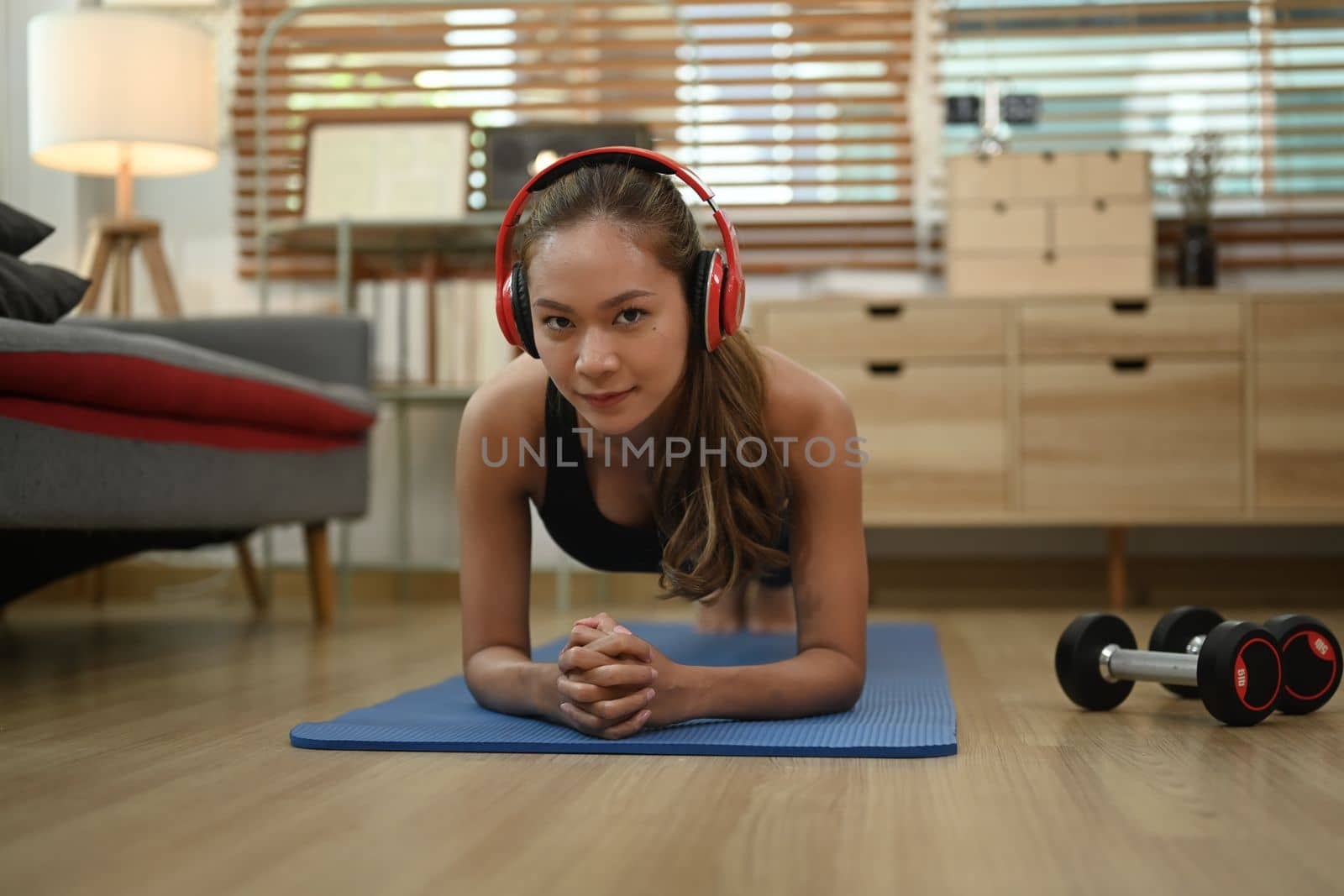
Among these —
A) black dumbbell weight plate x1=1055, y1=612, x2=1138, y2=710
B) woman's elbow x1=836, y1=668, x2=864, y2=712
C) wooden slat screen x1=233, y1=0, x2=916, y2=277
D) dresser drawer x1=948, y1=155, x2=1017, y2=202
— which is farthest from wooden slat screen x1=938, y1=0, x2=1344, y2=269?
woman's elbow x1=836, y1=668, x2=864, y2=712

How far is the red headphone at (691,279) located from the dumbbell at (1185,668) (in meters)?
0.57

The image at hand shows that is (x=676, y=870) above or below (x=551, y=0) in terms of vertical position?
below

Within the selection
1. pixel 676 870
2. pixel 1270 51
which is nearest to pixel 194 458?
pixel 676 870

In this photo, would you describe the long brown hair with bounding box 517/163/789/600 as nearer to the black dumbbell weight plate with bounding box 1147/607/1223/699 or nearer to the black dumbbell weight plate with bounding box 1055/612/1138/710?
the black dumbbell weight plate with bounding box 1055/612/1138/710

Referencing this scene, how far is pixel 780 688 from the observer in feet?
4.35

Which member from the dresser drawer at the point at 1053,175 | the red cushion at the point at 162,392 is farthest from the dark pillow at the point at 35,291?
the dresser drawer at the point at 1053,175

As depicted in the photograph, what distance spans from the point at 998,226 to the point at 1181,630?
5.80 ft

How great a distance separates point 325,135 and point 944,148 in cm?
162

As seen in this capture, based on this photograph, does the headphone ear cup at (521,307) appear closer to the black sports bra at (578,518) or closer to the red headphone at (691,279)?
the red headphone at (691,279)

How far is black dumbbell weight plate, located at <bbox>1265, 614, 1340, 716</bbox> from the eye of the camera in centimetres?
137

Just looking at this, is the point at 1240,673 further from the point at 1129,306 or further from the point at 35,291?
the point at 1129,306

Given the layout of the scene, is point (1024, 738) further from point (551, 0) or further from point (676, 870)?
point (551, 0)

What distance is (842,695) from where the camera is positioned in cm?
137

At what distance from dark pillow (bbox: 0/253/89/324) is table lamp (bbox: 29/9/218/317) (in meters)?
0.90
